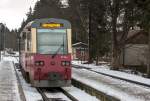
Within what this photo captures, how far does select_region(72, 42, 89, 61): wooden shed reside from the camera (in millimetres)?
72356

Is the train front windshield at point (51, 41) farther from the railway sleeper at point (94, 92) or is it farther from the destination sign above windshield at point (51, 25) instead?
the railway sleeper at point (94, 92)

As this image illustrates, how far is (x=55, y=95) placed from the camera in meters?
21.7

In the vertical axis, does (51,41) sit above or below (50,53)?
above

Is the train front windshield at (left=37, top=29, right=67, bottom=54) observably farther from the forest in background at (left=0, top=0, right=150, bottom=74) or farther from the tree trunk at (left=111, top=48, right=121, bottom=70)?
the tree trunk at (left=111, top=48, right=121, bottom=70)

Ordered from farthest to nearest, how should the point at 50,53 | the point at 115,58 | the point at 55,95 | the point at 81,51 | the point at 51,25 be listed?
the point at 81,51 < the point at 115,58 < the point at 51,25 < the point at 50,53 < the point at 55,95

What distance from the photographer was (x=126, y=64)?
2227 inches

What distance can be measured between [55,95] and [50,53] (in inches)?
81.2

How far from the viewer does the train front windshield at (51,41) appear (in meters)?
22.7

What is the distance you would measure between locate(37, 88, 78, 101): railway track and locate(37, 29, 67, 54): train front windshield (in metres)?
1.85

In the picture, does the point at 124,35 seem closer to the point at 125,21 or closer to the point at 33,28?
the point at 125,21

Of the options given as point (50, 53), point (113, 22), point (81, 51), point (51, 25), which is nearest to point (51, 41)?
point (50, 53)

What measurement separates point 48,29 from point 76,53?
62.9 metres

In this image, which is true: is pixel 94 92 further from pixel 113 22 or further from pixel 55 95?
pixel 113 22

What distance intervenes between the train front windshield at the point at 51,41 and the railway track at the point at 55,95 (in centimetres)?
185
